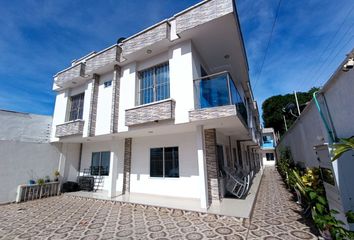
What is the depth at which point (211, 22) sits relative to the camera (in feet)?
21.0

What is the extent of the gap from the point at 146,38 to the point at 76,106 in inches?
287

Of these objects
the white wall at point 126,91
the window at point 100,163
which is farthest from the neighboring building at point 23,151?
the white wall at point 126,91

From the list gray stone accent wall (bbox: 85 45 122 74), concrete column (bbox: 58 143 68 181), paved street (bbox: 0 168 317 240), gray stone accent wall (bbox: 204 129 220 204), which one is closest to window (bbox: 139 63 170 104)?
gray stone accent wall (bbox: 85 45 122 74)

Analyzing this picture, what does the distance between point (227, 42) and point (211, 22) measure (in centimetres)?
144

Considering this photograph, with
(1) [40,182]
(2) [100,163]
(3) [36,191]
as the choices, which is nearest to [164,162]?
(2) [100,163]

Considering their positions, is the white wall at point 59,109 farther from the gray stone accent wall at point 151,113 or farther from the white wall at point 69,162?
the gray stone accent wall at point 151,113

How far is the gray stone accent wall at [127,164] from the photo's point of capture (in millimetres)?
9720

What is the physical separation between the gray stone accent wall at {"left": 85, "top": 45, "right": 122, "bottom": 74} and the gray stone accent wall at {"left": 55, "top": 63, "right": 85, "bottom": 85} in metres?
0.32

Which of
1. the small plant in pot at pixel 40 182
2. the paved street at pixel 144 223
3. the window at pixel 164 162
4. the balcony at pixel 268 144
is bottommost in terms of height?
the paved street at pixel 144 223

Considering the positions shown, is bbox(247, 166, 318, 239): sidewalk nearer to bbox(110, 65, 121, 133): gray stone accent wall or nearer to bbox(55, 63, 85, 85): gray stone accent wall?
bbox(110, 65, 121, 133): gray stone accent wall

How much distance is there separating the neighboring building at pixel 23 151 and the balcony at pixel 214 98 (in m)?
10.8

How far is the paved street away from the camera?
4801 mm

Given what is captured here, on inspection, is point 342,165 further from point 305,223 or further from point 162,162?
point 162,162

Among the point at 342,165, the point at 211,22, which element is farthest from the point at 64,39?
the point at 342,165
